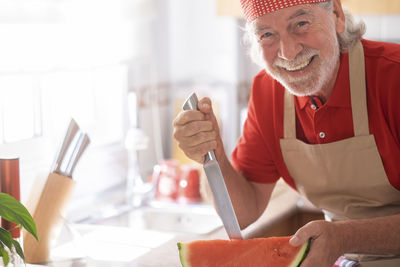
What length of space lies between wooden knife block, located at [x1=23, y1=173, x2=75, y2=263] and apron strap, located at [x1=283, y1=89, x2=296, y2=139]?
0.63 m

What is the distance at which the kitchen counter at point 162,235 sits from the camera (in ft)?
6.10

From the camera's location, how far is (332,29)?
1.79m

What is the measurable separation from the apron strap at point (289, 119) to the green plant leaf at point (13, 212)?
2.73ft

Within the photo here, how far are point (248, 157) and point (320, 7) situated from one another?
0.50 meters

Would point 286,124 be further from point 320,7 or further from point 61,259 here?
point 61,259

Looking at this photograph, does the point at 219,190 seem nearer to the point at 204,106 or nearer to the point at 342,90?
the point at 204,106

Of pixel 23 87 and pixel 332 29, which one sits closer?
pixel 332 29

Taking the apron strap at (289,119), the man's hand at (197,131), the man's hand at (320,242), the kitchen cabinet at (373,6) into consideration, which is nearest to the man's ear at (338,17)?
the apron strap at (289,119)

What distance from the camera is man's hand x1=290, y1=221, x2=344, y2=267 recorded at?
1.52 metres

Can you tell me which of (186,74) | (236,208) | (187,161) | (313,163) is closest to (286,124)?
(313,163)

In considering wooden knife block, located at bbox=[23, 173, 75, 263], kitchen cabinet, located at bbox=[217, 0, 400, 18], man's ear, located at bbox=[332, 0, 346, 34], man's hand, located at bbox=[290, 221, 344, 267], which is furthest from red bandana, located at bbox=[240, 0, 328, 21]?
kitchen cabinet, located at bbox=[217, 0, 400, 18]

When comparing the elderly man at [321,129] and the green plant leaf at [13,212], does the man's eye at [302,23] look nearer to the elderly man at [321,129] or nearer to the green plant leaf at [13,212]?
the elderly man at [321,129]

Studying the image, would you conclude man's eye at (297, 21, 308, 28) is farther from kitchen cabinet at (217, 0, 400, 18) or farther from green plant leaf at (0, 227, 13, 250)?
kitchen cabinet at (217, 0, 400, 18)

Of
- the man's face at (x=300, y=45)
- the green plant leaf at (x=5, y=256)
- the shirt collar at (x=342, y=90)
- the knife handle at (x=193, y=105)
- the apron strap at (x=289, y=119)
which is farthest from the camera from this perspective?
the apron strap at (x=289, y=119)
